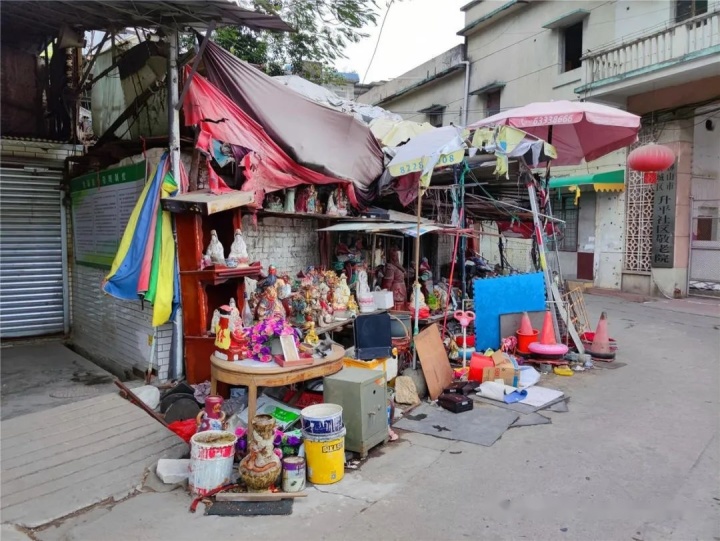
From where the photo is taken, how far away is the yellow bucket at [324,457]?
415 cm

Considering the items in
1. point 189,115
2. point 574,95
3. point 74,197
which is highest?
A: point 574,95

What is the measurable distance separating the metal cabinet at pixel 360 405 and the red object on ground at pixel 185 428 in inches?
53.6

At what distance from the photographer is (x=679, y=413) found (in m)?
5.92

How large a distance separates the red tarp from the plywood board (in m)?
3.00

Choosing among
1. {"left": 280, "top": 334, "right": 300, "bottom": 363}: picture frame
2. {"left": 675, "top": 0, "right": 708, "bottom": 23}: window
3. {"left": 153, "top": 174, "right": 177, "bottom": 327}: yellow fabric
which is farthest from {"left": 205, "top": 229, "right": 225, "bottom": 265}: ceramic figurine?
{"left": 675, "top": 0, "right": 708, "bottom": 23}: window

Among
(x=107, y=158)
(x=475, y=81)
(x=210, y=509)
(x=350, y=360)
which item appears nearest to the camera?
(x=210, y=509)

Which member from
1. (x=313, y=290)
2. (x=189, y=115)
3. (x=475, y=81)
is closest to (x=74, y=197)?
(x=189, y=115)

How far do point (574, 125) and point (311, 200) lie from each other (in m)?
5.64

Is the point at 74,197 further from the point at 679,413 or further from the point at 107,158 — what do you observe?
the point at 679,413

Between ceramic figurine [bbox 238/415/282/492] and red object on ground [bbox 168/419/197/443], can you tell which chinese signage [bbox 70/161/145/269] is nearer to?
red object on ground [bbox 168/419/197/443]

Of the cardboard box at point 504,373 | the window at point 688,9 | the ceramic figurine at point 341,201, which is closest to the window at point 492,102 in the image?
the window at point 688,9

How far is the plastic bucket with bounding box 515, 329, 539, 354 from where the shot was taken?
790 cm

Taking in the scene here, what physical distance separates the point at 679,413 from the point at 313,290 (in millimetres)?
4929

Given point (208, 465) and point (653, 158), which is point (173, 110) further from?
point (653, 158)
